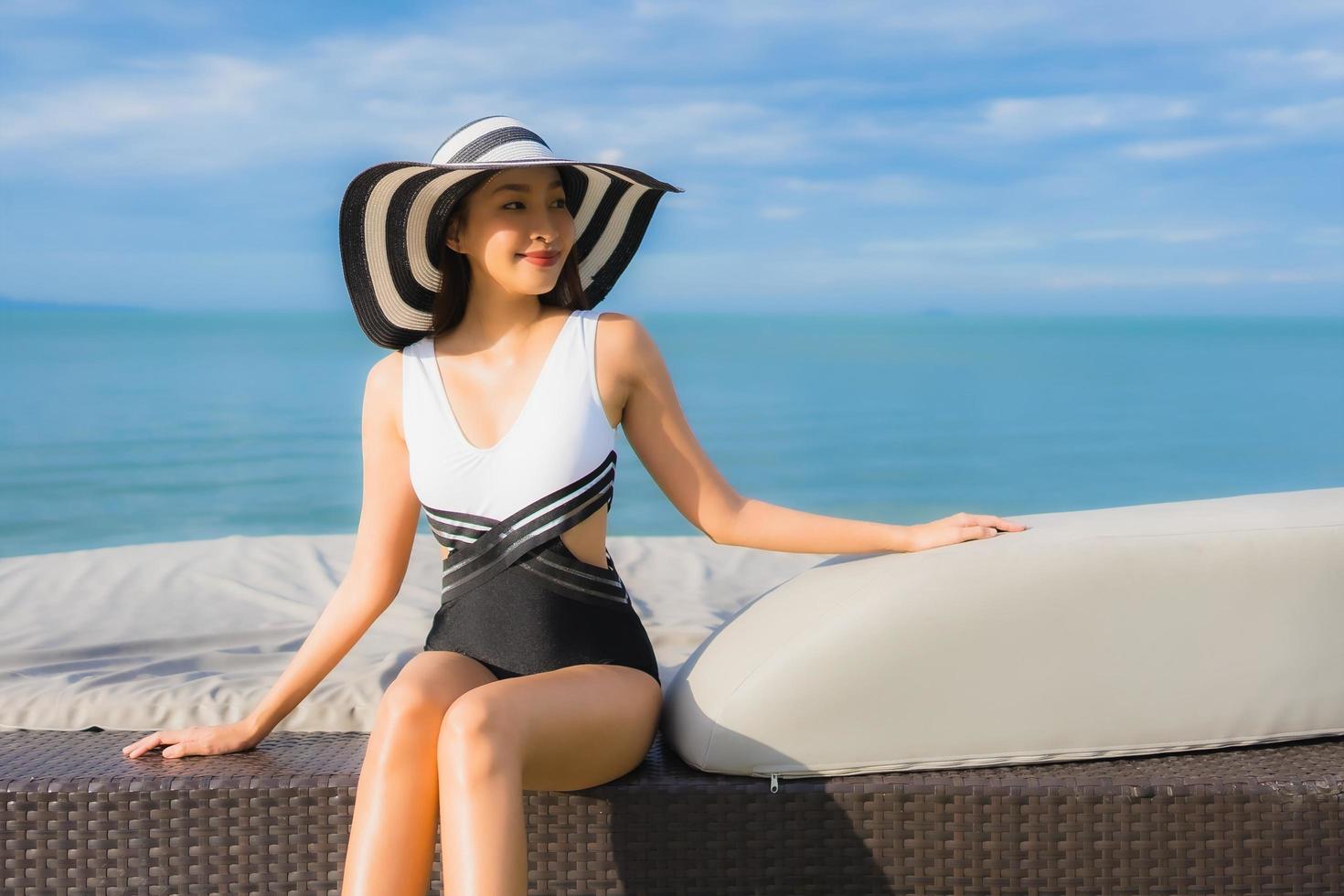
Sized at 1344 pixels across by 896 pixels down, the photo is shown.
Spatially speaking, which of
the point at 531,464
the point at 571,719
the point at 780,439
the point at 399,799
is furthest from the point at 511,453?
the point at 780,439

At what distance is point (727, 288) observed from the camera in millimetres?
43906

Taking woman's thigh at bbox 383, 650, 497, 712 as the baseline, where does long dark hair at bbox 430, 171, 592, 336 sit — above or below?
above

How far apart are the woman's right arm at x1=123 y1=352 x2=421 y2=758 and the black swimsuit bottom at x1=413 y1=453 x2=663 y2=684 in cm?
12

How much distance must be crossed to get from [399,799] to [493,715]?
17 cm

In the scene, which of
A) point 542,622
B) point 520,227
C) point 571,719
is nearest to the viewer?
point 571,719

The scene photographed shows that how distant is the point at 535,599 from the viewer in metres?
2.16

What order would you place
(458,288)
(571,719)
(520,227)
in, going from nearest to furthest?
(571,719), (520,227), (458,288)

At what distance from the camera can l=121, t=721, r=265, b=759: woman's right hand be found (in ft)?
7.09

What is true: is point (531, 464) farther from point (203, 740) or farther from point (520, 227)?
point (203, 740)

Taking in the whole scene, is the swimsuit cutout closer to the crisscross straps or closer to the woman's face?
the crisscross straps

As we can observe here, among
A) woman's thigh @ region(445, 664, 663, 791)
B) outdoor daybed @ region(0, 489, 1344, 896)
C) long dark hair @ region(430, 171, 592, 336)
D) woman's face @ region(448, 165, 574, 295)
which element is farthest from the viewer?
long dark hair @ region(430, 171, 592, 336)

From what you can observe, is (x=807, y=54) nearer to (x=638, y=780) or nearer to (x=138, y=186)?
(x=138, y=186)

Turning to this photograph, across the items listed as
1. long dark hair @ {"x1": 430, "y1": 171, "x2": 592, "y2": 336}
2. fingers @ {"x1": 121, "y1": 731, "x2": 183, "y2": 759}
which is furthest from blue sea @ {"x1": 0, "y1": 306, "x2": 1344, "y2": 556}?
fingers @ {"x1": 121, "y1": 731, "x2": 183, "y2": 759}

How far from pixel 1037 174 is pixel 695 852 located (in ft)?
119
